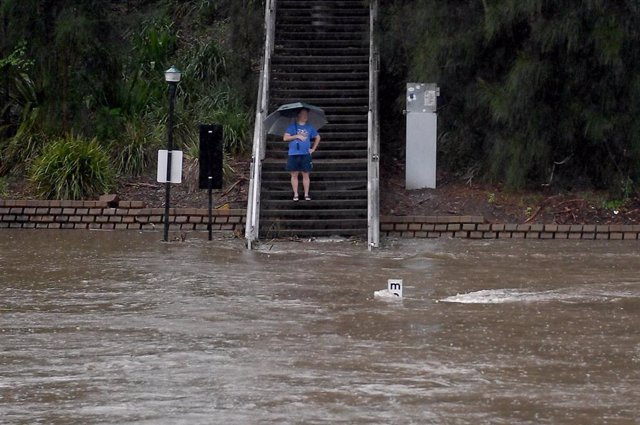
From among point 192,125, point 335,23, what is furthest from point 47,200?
point 335,23

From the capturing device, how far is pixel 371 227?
18.9 metres

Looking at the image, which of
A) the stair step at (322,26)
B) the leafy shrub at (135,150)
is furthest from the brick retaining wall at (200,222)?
the stair step at (322,26)

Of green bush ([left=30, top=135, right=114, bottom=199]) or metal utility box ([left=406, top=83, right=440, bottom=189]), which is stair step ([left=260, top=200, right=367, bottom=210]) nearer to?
metal utility box ([left=406, top=83, right=440, bottom=189])

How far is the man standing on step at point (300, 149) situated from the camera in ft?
65.9

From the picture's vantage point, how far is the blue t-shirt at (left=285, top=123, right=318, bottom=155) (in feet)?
65.8

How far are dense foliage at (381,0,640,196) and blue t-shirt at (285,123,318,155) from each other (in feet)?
8.47

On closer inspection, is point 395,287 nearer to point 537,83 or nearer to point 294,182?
point 294,182

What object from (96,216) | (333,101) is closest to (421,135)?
Result: (333,101)

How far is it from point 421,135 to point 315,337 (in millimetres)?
10519

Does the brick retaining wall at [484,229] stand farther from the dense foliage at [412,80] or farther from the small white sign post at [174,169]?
the small white sign post at [174,169]

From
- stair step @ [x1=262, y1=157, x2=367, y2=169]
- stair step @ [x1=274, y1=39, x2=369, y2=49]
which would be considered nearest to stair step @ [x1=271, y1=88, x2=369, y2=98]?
stair step @ [x1=274, y1=39, x2=369, y2=49]

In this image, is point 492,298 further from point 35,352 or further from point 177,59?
point 177,59

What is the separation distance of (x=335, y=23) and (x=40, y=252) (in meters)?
9.63

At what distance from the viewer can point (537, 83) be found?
2048 centimetres
